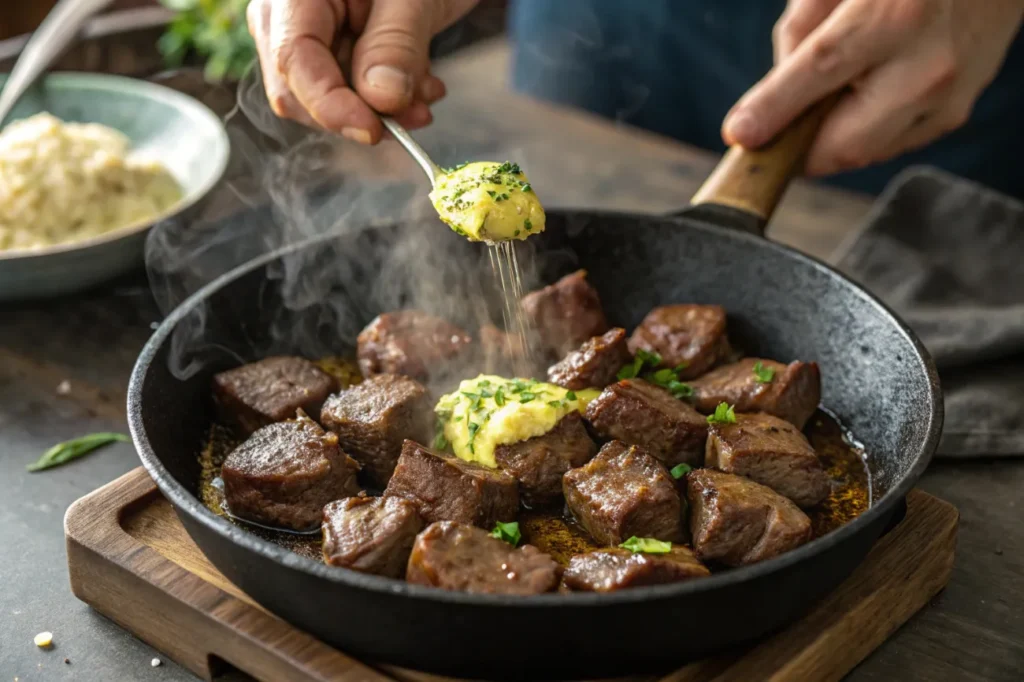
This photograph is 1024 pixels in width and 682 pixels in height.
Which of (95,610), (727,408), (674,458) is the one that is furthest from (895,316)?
(95,610)

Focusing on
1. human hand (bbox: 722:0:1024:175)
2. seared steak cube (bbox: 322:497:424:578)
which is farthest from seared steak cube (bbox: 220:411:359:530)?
human hand (bbox: 722:0:1024:175)

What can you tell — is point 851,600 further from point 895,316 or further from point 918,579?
point 895,316

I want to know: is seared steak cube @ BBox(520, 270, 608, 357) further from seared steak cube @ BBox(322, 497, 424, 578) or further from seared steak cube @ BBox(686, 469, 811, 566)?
seared steak cube @ BBox(322, 497, 424, 578)

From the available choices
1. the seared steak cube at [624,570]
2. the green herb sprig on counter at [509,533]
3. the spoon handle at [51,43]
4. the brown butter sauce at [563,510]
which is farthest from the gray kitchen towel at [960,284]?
the spoon handle at [51,43]

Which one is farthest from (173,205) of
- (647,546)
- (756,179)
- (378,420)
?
(647,546)

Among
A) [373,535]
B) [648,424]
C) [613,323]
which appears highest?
[373,535]

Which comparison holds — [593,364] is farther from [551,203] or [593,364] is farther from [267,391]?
[551,203]

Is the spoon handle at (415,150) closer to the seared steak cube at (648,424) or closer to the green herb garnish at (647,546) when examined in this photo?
Result: the seared steak cube at (648,424)
